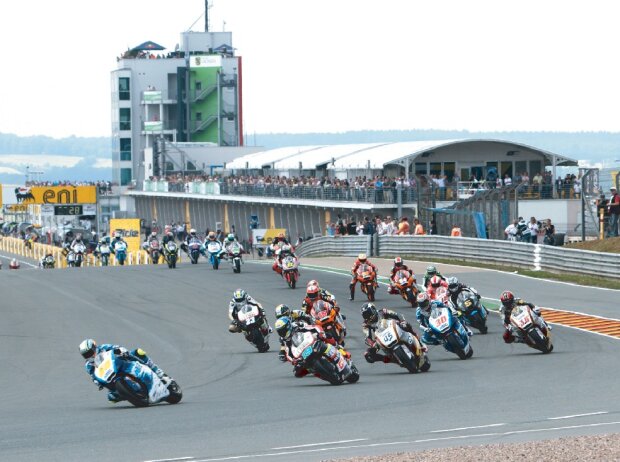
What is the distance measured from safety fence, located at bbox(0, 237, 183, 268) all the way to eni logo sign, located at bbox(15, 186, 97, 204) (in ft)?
9.55

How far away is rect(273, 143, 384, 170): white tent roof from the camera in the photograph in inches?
2635

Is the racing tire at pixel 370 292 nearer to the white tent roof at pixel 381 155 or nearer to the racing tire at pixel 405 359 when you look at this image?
the racing tire at pixel 405 359

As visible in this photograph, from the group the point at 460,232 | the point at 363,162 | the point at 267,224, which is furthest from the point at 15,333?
the point at 267,224

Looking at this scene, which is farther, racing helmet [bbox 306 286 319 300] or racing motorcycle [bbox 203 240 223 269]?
racing motorcycle [bbox 203 240 223 269]

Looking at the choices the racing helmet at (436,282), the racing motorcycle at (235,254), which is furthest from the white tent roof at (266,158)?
the racing helmet at (436,282)

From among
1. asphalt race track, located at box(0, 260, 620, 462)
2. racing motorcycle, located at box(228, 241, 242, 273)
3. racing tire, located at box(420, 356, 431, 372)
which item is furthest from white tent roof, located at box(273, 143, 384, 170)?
racing tire, located at box(420, 356, 431, 372)

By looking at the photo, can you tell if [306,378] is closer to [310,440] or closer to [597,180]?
[310,440]

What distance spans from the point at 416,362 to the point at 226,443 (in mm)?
6106

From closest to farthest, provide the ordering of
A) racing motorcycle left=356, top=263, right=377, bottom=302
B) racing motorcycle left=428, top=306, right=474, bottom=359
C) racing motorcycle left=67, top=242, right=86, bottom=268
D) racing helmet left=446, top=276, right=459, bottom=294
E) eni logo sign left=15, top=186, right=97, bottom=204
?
racing motorcycle left=428, top=306, right=474, bottom=359 → racing helmet left=446, top=276, right=459, bottom=294 → racing motorcycle left=356, top=263, right=377, bottom=302 → racing motorcycle left=67, top=242, right=86, bottom=268 → eni logo sign left=15, top=186, right=97, bottom=204

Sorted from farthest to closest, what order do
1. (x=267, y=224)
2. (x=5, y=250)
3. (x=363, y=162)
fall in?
(x=5, y=250) → (x=267, y=224) → (x=363, y=162)

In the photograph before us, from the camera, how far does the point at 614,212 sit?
113 ft

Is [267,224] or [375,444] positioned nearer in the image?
[375,444]

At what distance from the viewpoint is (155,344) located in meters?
22.5

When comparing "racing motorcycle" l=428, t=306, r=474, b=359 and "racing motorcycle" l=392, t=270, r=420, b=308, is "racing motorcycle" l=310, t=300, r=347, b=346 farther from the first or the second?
"racing motorcycle" l=392, t=270, r=420, b=308
